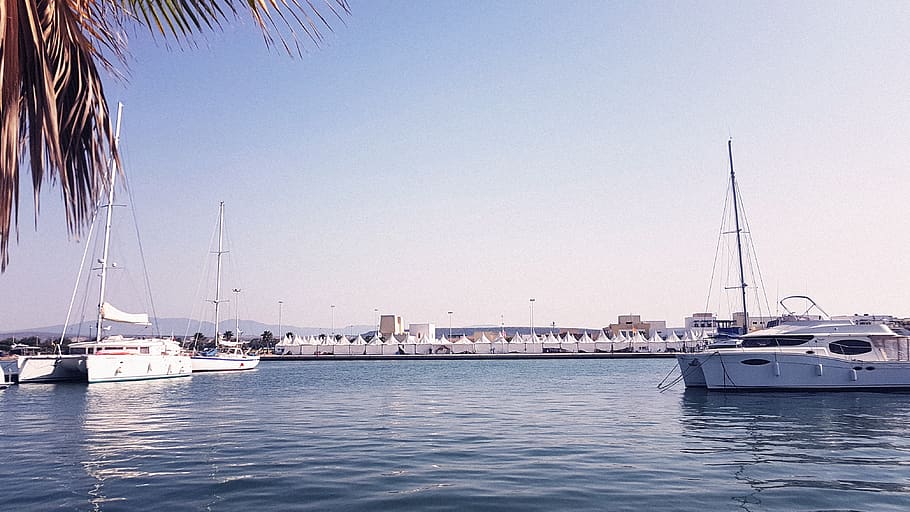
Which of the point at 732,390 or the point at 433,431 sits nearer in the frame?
the point at 433,431

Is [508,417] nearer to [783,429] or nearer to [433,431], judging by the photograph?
[433,431]

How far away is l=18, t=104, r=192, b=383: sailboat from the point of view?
47375 mm

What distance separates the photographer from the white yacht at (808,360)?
3362cm

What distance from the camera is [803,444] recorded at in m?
18.0

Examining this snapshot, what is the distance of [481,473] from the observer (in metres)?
13.6

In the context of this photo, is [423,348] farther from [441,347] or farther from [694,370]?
[694,370]

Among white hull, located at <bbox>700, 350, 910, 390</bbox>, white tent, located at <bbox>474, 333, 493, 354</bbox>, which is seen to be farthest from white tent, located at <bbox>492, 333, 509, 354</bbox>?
white hull, located at <bbox>700, 350, 910, 390</bbox>

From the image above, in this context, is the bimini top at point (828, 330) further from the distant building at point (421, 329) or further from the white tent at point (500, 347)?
the distant building at point (421, 329)

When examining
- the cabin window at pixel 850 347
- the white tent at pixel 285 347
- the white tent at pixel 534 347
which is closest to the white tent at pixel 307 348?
the white tent at pixel 285 347

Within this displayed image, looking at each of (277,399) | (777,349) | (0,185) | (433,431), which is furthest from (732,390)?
(0,185)

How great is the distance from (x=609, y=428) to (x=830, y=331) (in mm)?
20641

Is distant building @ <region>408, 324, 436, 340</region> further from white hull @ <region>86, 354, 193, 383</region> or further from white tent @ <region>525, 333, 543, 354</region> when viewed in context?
white hull @ <region>86, 354, 193, 383</region>

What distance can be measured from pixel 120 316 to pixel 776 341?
160 feet

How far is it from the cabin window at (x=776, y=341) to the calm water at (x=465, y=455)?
14.5 ft
